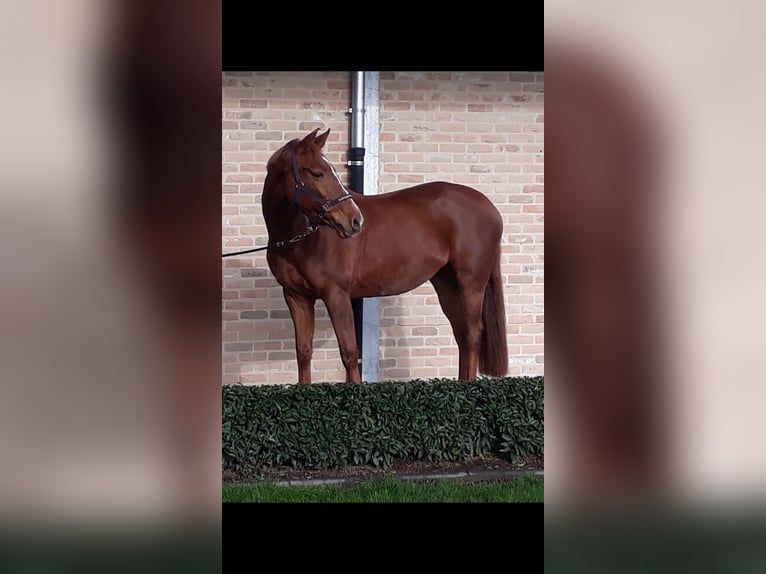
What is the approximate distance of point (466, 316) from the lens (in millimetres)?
5555

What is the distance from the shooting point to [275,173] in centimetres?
496

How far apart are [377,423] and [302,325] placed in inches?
31.5

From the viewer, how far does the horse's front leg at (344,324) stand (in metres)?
5.21

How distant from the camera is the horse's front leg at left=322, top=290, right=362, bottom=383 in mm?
5215

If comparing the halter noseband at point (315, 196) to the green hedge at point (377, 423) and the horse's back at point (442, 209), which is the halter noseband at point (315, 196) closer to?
the horse's back at point (442, 209)

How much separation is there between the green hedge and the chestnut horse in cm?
32

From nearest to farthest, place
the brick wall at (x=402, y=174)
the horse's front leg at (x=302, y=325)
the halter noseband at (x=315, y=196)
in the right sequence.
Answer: the halter noseband at (x=315, y=196) → the horse's front leg at (x=302, y=325) → the brick wall at (x=402, y=174)

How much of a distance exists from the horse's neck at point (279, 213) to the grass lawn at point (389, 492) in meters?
1.44

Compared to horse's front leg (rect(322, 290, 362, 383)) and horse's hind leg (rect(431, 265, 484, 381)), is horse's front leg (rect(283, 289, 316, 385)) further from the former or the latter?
horse's hind leg (rect(431, 265, 484, 381))
